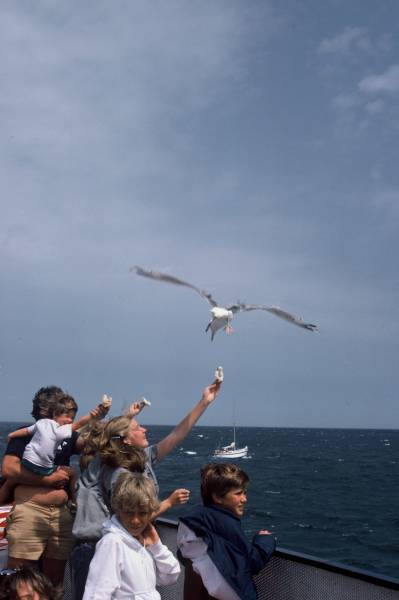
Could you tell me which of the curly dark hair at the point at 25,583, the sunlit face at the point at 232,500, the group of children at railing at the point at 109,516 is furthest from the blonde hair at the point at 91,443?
the curly dark hair at the point at 25,583

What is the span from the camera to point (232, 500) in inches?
138

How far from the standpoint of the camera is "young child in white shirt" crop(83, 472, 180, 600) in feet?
9.90

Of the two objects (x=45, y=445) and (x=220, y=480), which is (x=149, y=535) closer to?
(x=220, y=480)

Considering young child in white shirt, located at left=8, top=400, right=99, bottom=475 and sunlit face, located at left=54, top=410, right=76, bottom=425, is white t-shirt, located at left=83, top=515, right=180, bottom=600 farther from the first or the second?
sunlit face, located at left=54, top=410, right=76, bottom=425

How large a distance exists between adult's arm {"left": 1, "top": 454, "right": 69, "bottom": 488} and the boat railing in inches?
49.0

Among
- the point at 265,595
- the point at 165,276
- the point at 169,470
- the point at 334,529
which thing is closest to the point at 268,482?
the point at 169,470

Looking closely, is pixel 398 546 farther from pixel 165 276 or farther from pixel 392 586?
pixel 392 586

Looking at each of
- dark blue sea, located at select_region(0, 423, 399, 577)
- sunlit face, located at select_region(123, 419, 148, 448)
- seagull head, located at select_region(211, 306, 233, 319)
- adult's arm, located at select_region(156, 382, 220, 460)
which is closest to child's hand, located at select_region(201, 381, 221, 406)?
adult's arm, located at select_region(156, 382, 220, 460)

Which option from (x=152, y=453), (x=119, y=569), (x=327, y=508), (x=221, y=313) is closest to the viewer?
(x=119, y=569)

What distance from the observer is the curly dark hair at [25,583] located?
275 cm

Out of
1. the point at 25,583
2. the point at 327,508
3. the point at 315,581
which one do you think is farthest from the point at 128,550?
the point at 327,508

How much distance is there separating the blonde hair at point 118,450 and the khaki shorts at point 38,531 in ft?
2.24

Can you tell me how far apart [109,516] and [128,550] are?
406 mm

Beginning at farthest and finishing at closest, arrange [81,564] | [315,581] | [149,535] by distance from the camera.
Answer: [81,564]
[315,581]
[149,535]
